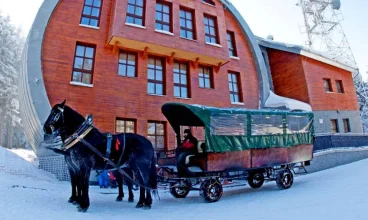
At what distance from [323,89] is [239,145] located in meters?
14.6

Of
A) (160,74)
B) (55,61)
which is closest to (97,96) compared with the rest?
(55,61)

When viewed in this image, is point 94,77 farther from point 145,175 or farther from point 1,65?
point 1,65

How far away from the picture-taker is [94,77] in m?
11.6

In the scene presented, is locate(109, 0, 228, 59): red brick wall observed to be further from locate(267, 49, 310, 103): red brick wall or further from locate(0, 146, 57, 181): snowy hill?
locate(0, 146, 57, 181): snowy hill

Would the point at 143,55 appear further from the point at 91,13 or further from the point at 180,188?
the point at 180,188

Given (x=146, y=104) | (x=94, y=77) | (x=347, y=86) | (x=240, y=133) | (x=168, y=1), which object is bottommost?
(x=240, y=133)

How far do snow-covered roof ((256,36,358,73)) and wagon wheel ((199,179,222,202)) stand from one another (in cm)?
1467

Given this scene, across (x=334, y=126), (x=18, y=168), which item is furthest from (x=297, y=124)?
(x=334, y=126)

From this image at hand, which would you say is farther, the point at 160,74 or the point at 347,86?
the point at 347,86

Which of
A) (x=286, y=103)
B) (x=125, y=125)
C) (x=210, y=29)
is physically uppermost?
(x=210, y=29)

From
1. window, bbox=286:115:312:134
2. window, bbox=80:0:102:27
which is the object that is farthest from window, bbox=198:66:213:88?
window, bbox=286:115:312:134

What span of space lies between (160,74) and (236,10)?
8.66 meters

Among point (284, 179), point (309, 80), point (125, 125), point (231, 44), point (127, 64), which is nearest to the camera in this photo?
point (284, 179)

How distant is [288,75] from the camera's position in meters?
18.5
